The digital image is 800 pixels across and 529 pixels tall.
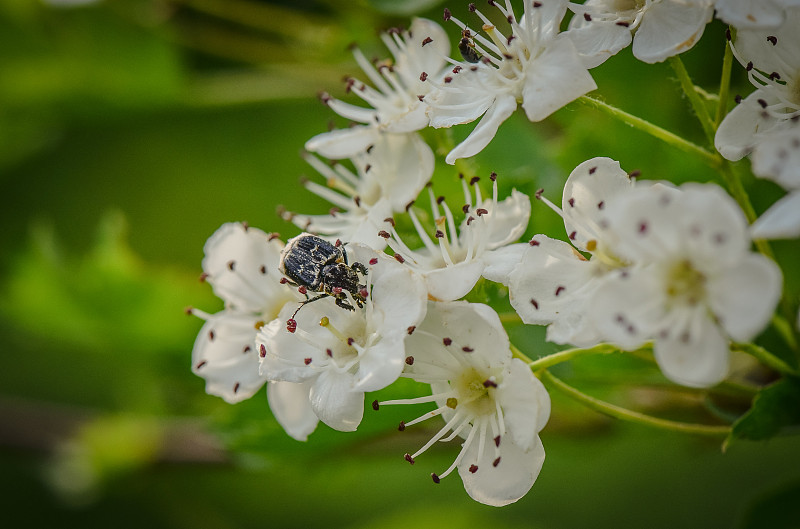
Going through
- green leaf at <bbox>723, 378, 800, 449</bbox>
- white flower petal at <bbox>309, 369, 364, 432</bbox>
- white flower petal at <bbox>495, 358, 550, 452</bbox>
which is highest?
white flower petal at <bbox>309, 369, 364, 432</bbox>

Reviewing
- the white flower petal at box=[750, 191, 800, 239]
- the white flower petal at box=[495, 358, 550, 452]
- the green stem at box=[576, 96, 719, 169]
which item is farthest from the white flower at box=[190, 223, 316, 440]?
the white flower petal at box=[750, 191, 800, 239]

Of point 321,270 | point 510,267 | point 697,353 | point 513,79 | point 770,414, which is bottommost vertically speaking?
point 770,414

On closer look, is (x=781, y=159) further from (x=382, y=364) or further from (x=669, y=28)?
(x=382, y=364)

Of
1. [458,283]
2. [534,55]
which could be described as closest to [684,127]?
[534,55]

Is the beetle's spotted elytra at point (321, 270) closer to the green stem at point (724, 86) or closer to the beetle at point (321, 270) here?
the beetle at point (321, 270)

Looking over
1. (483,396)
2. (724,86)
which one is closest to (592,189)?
(724,86)

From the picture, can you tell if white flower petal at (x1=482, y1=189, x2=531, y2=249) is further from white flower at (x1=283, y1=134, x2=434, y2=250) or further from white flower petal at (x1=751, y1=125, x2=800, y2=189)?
white flower petal at (x1=751, y1=125, x2=800, y2=189)
